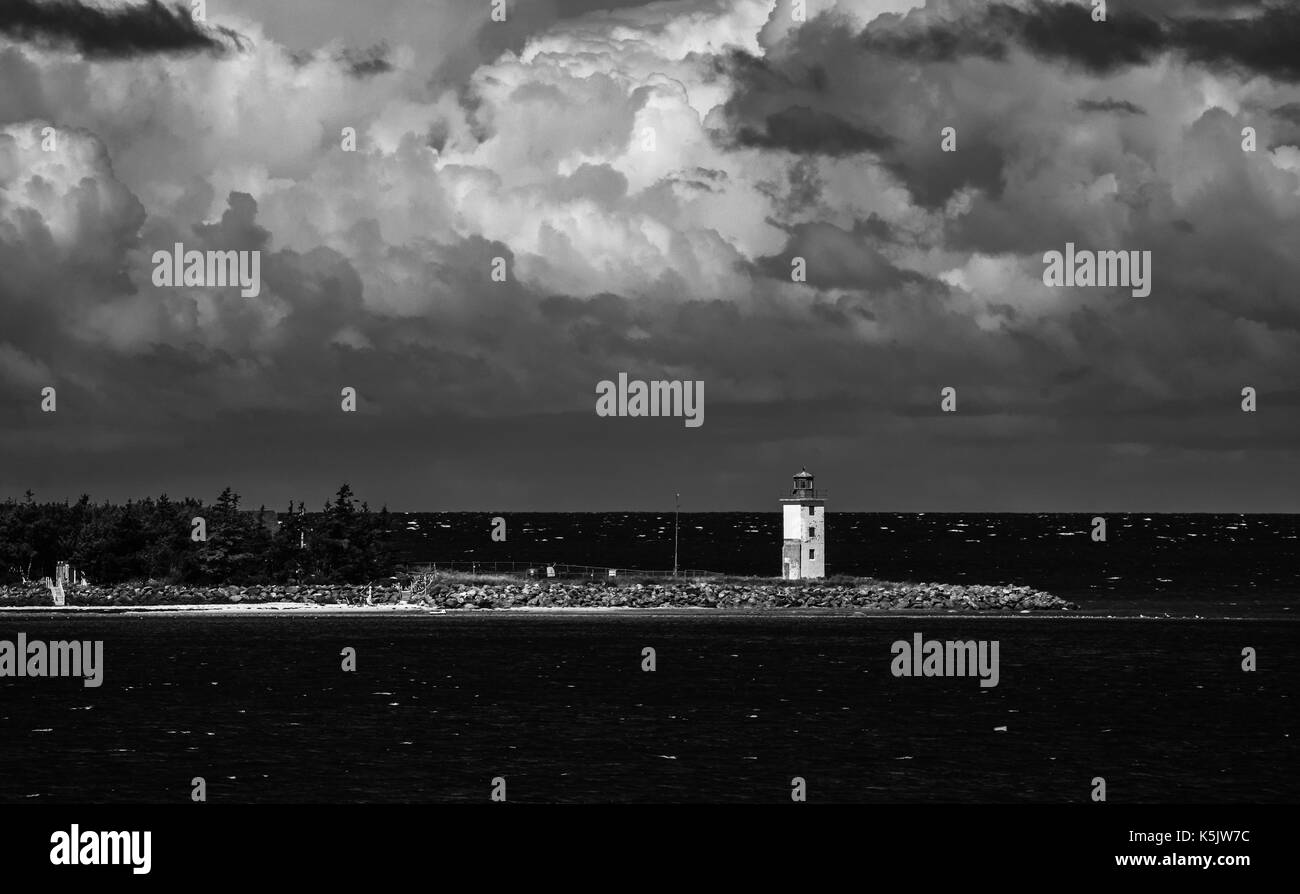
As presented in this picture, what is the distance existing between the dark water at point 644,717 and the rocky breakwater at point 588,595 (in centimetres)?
1228

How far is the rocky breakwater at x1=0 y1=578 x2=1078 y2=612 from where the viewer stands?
118 meters

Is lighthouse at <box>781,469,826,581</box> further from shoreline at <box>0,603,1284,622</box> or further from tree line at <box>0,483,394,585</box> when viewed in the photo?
tree line at <box>0,483,394,585</box>

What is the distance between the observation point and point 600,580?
414 feet

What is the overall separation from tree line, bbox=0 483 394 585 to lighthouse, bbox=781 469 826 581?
32106mm

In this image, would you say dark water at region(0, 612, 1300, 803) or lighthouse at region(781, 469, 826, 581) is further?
lighthouse at region(781, 469, 826, 581)

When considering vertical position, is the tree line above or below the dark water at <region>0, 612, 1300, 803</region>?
above

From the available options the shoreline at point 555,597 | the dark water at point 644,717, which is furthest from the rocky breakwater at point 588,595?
the dark water at point 644,717

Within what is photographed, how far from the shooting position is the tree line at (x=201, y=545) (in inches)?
4909

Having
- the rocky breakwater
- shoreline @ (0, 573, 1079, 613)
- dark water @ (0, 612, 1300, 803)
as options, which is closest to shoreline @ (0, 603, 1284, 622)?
shoreline @ (0, 573, 1079, 613)

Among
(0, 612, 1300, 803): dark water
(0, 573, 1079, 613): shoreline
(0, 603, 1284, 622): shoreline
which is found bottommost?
(0, 612, 1300, 803): dark water

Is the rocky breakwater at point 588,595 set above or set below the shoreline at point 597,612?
above

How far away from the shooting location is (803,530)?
118000 mm

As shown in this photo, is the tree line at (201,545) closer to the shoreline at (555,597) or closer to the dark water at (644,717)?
the shoreline at (555,597)
